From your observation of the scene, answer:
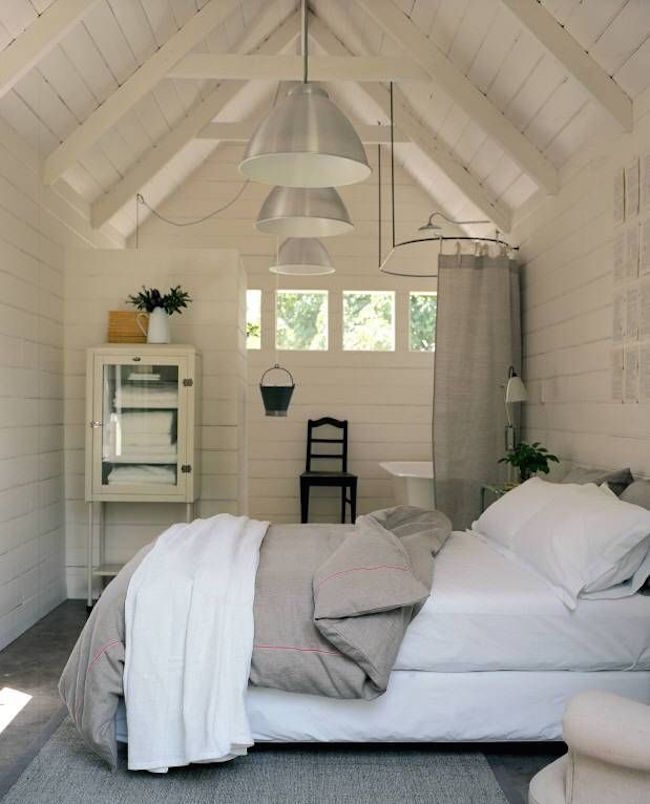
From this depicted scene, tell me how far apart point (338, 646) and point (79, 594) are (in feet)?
10.9

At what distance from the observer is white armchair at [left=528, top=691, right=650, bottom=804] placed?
2242 mm

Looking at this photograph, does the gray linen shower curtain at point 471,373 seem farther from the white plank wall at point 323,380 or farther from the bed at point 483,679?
the bed at point 483,679

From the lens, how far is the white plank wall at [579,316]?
14.4 ft

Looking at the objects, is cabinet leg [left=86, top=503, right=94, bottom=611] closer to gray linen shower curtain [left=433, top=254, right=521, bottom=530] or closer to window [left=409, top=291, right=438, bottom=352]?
gray linen shower curtain [left=433, top=254, right=521, bottom=530]

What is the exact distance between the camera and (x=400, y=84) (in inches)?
258

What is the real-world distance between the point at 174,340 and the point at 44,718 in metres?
2.86

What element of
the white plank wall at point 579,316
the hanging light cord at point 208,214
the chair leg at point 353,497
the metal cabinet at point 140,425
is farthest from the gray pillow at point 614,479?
the hanging light cord at point 208,214

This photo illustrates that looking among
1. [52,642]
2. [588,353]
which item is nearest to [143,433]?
[52,642]

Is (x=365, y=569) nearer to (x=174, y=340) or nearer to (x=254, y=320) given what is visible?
(x=174, y=340)

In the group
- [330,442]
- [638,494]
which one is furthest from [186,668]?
[330,442]

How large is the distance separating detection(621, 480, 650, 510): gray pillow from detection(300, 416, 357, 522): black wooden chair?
400 centimetres

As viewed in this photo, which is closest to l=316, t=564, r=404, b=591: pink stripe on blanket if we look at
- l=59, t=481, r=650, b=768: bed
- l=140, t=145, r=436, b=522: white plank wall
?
l=59, t=481, r=650, b=768: bed

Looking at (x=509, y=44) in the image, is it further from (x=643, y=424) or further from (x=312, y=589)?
(x=312, y=589)

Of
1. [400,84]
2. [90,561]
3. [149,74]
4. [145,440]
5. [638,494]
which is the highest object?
[400,84]
